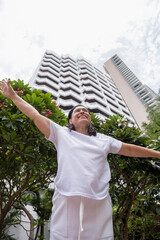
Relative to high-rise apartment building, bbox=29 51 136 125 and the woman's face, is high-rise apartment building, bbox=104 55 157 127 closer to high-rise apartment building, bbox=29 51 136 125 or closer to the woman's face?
high-rise apartment building, bbox=29 51 136 125

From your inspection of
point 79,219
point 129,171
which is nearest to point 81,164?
point 79,219

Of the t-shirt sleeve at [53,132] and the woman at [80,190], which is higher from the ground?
the t-shirt sleeve at [53,132]

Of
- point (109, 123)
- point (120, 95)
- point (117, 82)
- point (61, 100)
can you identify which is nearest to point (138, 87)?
point (117, 82)

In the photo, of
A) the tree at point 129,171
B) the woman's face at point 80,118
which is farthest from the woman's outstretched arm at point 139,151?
the tree at point 129,171

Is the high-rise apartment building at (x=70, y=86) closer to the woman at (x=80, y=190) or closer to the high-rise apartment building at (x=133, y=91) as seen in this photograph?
the high-rise apartment building at (x=133, y=91)

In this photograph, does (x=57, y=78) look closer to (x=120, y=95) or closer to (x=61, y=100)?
(x=61, y=100)

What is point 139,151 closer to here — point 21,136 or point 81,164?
point 81,164

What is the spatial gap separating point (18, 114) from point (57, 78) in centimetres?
2237

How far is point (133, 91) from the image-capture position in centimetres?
3366

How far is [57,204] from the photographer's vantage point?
1.02 metres

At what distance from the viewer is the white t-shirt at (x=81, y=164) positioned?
0.97 meters

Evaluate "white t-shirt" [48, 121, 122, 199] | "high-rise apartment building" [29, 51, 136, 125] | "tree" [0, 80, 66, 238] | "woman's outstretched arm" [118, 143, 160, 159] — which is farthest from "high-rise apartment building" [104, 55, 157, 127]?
"white t-shirt" [48, 121, 122, 199]

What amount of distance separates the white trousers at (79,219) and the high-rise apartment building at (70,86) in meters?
17.2

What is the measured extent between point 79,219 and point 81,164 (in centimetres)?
34
